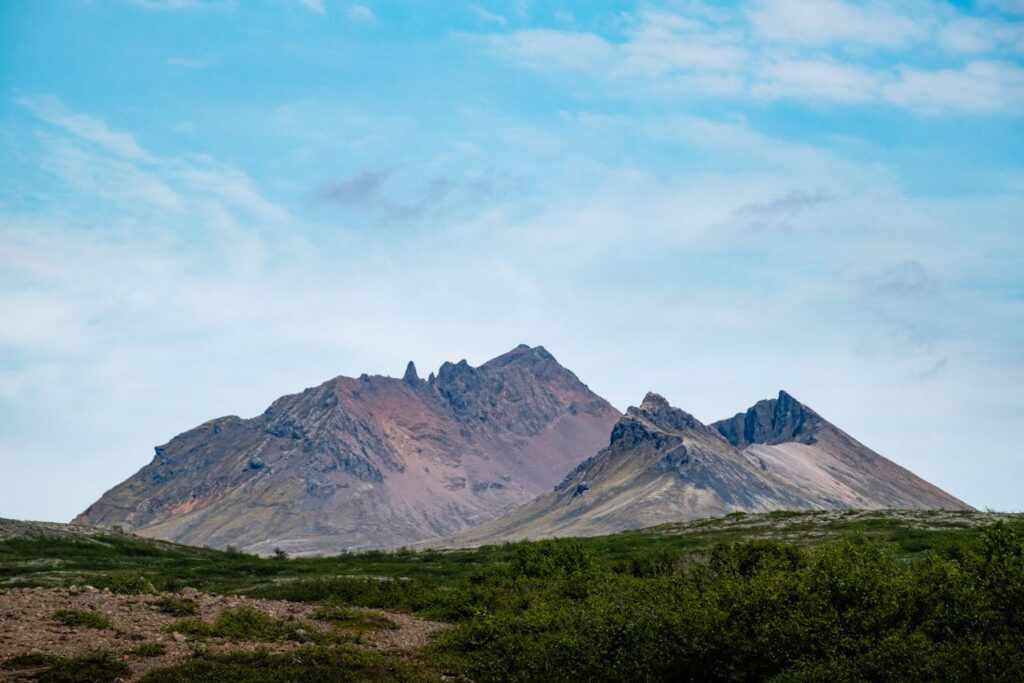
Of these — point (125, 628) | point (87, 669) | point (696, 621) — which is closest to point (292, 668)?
point (87, 669)

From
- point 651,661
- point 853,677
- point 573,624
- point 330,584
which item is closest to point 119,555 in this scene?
point 330,584

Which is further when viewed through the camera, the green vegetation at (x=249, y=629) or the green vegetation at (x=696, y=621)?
the green vegetation at (x=249, y=629)

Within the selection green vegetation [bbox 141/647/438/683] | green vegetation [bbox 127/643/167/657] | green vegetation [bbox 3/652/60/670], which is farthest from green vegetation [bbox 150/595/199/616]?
green vegetation [bbox 3/652/60/670]

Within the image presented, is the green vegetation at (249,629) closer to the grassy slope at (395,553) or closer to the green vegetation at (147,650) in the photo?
the green vegetation at (147,650)

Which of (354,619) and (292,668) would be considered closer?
(292,668)

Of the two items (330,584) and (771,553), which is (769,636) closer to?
(771,553)

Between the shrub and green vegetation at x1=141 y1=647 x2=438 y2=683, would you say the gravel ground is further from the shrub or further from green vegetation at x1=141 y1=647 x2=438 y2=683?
green vegetation at x1=141 y1=647 x2=438 y2=683

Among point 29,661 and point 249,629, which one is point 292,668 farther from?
point 29,661

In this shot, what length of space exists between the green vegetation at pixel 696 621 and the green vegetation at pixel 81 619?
305 cm

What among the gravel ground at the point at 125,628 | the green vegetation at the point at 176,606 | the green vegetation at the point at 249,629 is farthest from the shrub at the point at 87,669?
the green vegetation at the point at 176,606

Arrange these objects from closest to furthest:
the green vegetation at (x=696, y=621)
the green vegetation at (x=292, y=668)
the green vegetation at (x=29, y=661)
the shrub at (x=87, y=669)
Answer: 1. the green vegetation at (x=696, y=621)
2. the shrub at (x=87, y=669)
3. the green vegetation at (x=29, y=661)
4. the green vegetation at (x=292, y=668)

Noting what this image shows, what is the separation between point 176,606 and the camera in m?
44.2

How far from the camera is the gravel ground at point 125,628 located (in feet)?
115

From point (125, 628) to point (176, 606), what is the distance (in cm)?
509
